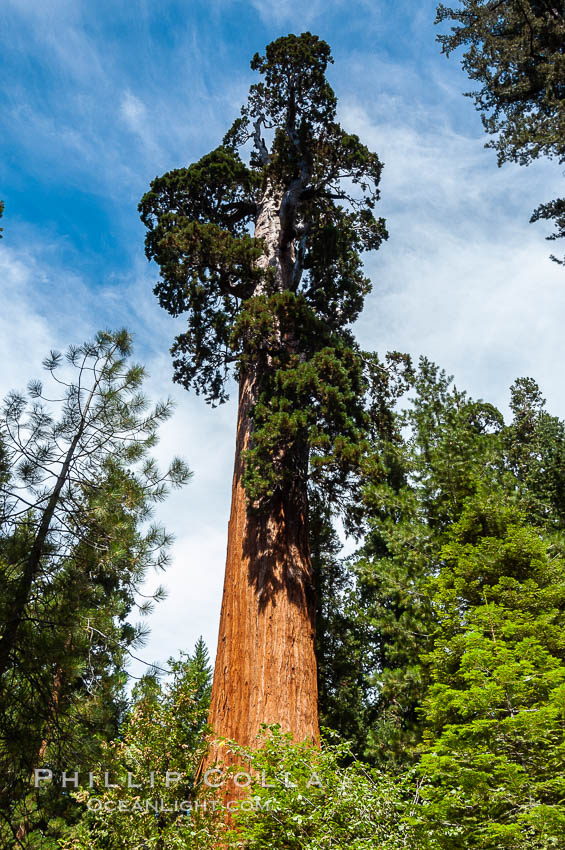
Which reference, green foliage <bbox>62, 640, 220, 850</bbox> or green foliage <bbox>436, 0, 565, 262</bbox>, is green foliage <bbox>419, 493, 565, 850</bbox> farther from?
green foliage <bbox>436, 0, 565, 262</bbox>

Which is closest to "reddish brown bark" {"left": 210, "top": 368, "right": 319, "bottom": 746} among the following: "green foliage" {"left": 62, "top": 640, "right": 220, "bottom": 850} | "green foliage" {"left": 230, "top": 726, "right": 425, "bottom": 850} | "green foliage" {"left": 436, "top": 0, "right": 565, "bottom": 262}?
"green foliage" {"left": 62, "top": 640, "right": 220, "bottom": 850}

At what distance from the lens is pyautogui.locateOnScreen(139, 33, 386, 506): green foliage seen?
714 centimetres

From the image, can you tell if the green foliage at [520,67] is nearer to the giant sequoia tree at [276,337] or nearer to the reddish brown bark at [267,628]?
the giant sequoia tree at [276,337]

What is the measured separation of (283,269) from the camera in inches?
368

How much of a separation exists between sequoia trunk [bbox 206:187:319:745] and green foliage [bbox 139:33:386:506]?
0.42 meters

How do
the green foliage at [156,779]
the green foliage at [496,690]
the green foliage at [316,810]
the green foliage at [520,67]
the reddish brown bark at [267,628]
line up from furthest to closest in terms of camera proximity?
1. the green foliage at [520,67]
2. the reddish brown bark at [267,628]
3. the green foliage at [156,779]
4. the green foliage at [496,690]
5. the green foliage at [316,810]

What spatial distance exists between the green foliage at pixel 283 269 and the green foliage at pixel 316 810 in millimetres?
3019

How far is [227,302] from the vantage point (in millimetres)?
9578

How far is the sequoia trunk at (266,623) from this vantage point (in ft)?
19.0

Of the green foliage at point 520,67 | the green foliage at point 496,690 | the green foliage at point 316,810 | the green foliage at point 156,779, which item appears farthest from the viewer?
the green foliage at point 520,67

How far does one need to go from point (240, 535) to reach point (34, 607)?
2853 millimetres

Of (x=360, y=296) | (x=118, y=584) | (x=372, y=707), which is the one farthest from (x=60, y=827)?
(x=360, y=296)

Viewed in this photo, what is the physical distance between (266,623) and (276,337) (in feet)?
12.4

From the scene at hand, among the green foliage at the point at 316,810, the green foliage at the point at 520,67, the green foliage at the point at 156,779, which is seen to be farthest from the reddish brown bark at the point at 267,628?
the green foliage at the point at 520,67
